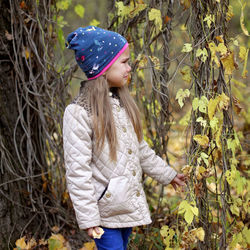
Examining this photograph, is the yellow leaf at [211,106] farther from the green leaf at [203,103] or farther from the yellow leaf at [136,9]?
the yellow leaf at [136,9]

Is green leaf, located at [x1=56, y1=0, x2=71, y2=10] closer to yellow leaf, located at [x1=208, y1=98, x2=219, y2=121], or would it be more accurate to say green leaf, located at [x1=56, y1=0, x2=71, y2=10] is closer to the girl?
the girl

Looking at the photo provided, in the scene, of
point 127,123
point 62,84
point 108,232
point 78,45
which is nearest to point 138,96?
point 62,84

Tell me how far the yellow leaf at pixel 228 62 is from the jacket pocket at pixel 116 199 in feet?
2.47

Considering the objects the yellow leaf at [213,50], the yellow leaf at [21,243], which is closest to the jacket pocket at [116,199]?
the yellow leaf at [213,50]

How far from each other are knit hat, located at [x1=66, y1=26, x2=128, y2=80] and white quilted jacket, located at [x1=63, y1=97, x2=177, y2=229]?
0.20m

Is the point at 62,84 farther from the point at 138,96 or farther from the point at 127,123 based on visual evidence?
the point at 127,123

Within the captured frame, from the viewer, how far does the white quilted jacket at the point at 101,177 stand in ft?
5.85

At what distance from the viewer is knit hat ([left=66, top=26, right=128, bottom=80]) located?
185 cm

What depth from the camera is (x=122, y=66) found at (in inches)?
75.4

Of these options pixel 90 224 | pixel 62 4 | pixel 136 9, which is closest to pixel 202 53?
pixel 136 9

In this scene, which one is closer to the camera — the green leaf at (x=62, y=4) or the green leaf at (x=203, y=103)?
the green leaf at (x=203, y=103)

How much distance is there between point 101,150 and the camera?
6.12 feet

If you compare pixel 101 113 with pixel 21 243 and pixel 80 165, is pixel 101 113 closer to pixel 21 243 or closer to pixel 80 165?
pixel 80 165

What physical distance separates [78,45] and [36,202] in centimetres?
139
